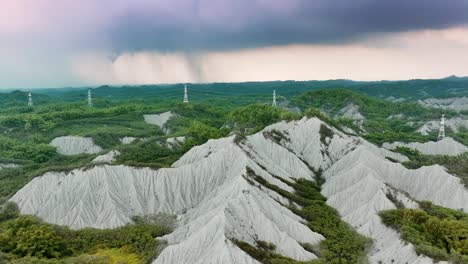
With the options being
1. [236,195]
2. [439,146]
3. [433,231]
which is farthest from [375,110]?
[236,195]

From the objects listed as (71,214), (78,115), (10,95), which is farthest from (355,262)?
(10,95)

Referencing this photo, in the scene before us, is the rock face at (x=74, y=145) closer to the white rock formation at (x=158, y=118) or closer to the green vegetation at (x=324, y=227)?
the white rock formation at (x=158, y=118)

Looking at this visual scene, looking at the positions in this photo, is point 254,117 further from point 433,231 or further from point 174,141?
point 433,231

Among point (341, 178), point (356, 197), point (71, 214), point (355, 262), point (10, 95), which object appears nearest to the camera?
point (355, 262)

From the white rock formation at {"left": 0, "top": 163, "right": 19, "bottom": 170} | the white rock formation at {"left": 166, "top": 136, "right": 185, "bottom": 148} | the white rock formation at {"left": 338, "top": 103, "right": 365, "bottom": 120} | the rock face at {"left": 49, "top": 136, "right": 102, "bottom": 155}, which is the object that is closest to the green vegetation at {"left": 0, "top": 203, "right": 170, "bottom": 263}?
the white rock formation at {"left": 0, "top": 163, "right": 19, "bottom": 170}

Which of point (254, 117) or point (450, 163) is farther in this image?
point (254, 117)

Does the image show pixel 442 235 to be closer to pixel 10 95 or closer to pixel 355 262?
pixel 355 262

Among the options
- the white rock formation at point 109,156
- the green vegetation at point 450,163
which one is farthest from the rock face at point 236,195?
the white rock formation at point 109,156
